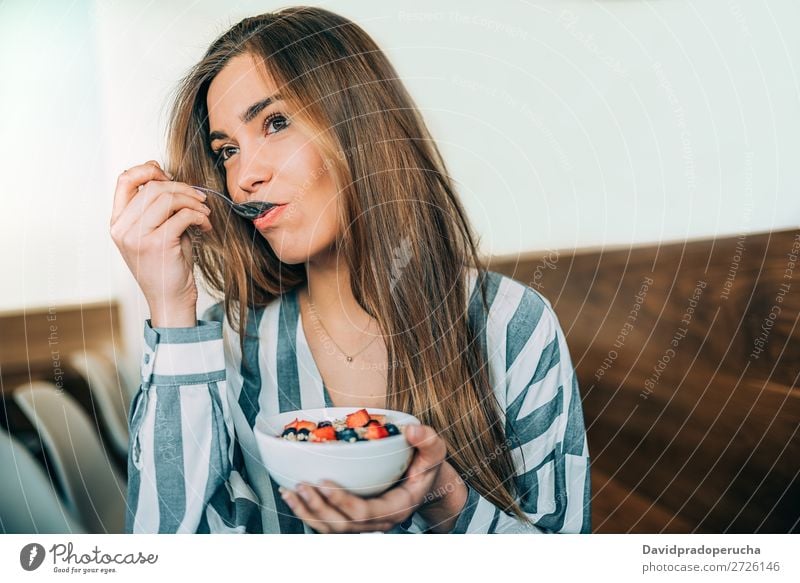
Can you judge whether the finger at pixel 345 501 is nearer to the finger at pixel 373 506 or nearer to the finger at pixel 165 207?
the finger at pixel 373 506

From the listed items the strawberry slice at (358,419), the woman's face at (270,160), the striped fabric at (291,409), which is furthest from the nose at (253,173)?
the strawberry slice at (358,419)

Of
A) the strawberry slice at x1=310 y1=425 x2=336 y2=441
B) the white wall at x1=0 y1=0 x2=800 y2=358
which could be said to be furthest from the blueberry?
the white wall at x1=0 y1=0 x2=800 y2=358

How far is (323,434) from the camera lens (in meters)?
0.61

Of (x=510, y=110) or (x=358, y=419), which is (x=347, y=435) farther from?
(x=510, y=110)

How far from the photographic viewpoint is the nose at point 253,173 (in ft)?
2.17

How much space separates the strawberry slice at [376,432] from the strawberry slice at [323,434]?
0.03m

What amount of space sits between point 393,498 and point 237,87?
38cm

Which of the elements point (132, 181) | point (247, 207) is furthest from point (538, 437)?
point (132, 181)

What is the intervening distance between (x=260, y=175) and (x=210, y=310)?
0.14 metres

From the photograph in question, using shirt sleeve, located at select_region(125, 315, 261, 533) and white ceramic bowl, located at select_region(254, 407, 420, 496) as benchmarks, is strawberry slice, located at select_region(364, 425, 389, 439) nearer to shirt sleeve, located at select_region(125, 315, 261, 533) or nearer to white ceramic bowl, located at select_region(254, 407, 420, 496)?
white ceramic bowl, located at select_region(254, 407, 420, 496)

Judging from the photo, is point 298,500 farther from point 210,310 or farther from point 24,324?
point 24,324

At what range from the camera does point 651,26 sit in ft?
2.36

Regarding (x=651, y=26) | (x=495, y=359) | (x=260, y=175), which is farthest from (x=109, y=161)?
(x=651, y=26)

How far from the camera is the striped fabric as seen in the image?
2.23ft
